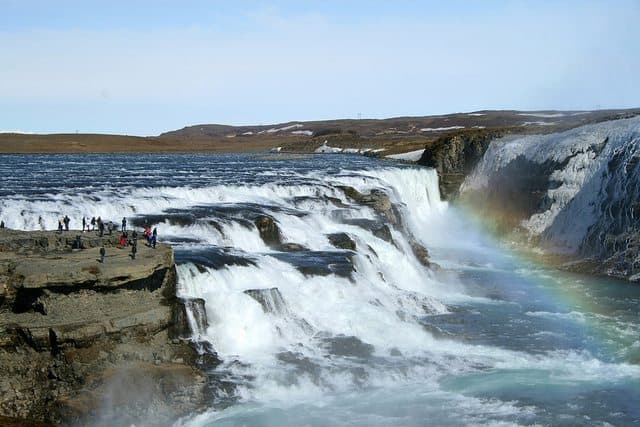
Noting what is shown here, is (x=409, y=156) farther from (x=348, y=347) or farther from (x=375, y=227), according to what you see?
(x=348, y=347)

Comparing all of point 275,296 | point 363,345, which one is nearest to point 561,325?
point 363,345

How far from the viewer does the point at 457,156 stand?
51.2m

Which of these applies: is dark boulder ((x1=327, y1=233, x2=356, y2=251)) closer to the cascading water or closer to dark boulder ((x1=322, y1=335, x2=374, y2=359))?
the cascading water

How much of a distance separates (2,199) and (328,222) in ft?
44.5

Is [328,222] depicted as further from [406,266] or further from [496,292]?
[496,292]

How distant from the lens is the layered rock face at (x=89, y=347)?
48.9ft

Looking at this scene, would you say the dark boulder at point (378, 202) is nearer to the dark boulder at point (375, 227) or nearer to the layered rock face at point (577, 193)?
the dark boulder at point (375, 227)

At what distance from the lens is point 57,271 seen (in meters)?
15.9

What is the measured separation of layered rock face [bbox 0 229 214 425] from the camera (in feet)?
48.9

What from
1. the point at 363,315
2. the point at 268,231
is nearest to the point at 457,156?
the point at 268,231

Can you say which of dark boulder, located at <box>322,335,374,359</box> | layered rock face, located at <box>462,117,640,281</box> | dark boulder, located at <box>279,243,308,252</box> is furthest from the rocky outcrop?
dark boulder, located at <box>322,335,374,359</box>

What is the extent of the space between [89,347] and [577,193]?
27475mm

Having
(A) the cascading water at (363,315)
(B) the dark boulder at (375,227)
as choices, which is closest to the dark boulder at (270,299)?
(A) the cascading water at (363,315)

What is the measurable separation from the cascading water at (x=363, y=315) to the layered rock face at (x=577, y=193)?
2.40 meters
